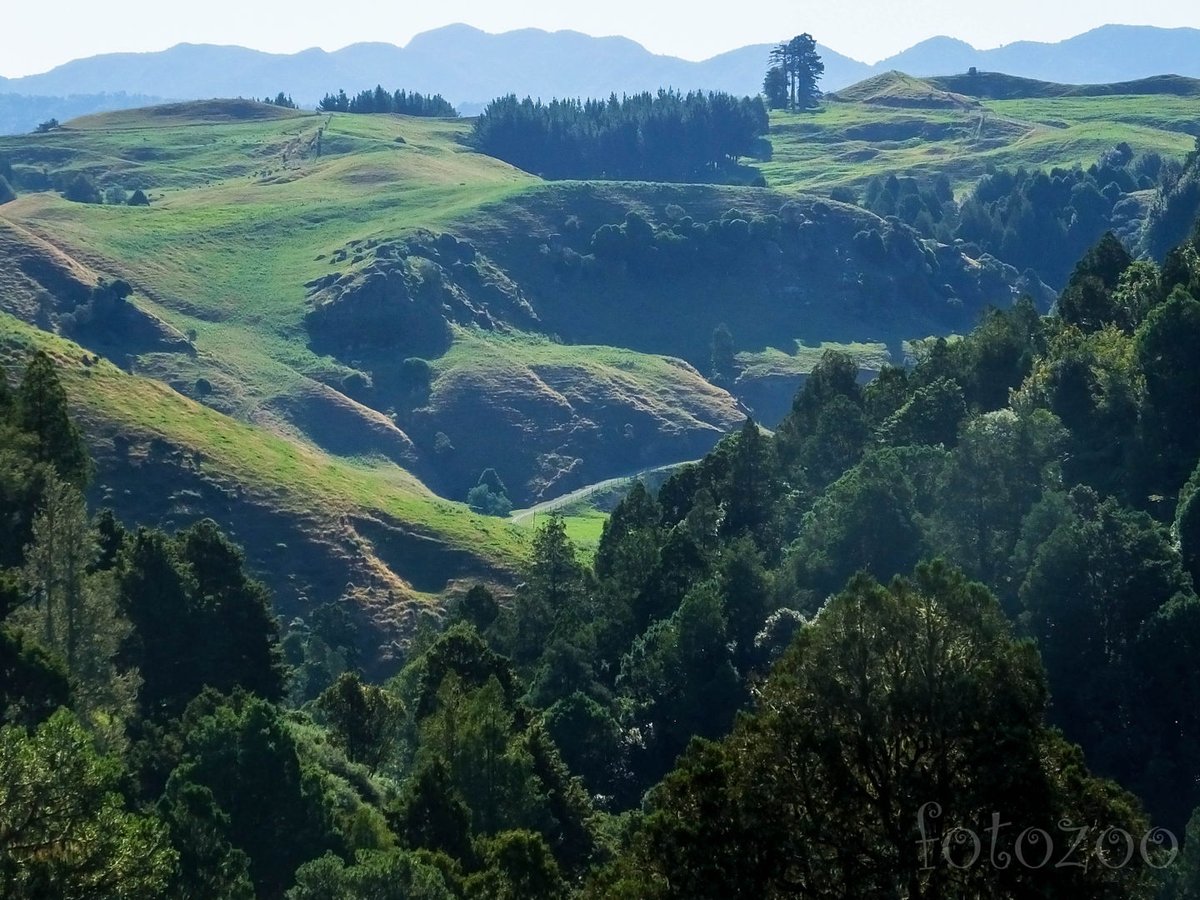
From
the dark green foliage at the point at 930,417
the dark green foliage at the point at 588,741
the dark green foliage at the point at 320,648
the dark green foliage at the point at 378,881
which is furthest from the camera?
the dark green foliage at the point at 930,417

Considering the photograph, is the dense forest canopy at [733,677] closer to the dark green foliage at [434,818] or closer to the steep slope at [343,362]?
the dark green foliage at [434,818]

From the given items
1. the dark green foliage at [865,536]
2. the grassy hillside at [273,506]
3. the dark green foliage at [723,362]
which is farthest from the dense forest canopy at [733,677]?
the dark green foliage at [723,362]

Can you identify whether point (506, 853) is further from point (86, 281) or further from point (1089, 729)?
point (86, 281)

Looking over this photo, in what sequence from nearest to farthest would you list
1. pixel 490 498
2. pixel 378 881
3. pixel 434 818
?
1. pixel 378 881
2. pixel 434 818
3. pixel 490 498

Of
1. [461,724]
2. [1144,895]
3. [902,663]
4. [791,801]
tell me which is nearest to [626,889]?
[791,801]

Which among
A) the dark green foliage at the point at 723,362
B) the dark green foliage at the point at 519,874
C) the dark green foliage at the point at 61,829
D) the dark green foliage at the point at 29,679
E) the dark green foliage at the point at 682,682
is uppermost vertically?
the dark green foliage at the point at 61,829

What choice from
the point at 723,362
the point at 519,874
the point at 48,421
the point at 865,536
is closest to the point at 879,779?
the point at 519,874

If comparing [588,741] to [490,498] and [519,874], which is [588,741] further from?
[490,498]

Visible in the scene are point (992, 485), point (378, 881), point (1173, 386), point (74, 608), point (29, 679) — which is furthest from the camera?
point (992, 485)

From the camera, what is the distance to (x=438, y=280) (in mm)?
196125

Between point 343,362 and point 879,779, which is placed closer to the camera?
point 879,779

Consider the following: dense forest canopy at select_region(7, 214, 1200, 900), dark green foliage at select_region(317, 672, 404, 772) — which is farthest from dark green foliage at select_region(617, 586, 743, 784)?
dark green foliage at select_region(317, 672, 404, 772)

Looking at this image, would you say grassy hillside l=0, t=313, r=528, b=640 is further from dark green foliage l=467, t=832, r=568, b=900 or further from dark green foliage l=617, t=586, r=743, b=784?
dark green foliage l=467, t=832, r=568, b=900

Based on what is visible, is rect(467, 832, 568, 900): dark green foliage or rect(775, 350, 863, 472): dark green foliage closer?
rect(467, 832, 568, 900): dark green foliage
